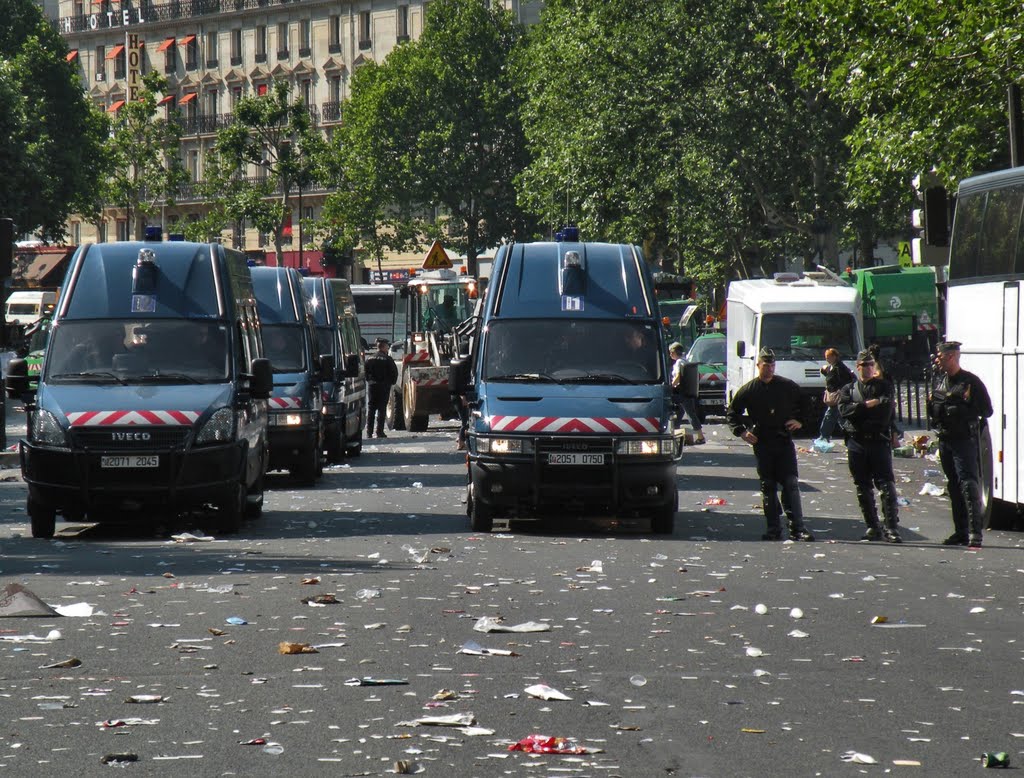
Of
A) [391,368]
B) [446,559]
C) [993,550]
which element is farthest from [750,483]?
[391,368]

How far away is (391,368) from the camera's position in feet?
121

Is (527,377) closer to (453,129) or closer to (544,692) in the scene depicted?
(544,692)

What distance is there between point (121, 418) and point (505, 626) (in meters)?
6.52

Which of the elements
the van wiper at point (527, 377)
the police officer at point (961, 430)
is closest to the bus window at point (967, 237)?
the police officer at point (961, 430)

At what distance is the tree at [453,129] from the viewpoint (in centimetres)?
9056

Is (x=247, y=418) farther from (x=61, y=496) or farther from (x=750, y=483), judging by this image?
(x=750, y=483)

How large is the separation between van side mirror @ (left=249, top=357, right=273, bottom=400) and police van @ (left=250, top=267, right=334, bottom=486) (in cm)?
586

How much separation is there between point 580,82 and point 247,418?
4038 cm

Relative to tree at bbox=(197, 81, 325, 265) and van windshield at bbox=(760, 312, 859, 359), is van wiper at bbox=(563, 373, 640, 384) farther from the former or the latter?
tree at bbox=(197, 81, 325, 265)

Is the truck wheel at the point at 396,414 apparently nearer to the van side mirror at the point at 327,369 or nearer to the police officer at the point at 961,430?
the van side mirror at the point at 327,369

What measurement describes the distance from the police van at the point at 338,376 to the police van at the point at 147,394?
25.1ft

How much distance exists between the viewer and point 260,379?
17344 millimetres

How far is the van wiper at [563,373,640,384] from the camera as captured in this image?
58.1ft

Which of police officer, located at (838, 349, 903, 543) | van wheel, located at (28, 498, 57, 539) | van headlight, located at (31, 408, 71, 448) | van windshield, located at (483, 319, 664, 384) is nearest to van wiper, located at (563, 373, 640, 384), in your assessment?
van windshield, located at (483, 319, 664, 384)
